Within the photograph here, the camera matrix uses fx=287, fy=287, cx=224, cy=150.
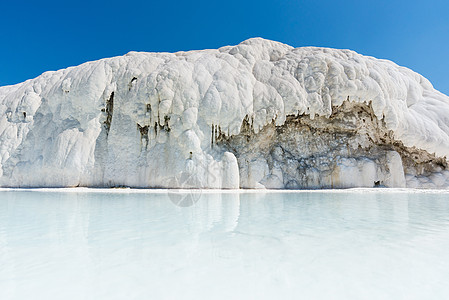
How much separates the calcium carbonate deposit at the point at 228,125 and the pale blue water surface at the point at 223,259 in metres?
8.88

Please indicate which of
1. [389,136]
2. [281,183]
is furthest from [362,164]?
[281,183]

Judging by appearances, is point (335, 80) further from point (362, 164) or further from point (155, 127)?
point (155, 127)

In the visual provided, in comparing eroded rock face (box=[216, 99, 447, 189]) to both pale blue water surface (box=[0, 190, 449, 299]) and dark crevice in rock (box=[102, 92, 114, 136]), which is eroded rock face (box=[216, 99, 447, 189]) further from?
pale blue water surface (box=[0, 190, 449, 299])

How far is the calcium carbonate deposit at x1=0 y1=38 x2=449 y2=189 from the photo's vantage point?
13750 millimetres

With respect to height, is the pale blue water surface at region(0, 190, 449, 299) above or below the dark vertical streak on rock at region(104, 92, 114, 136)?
below

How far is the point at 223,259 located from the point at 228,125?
11.2 metres

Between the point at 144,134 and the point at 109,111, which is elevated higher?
the point at 109,111

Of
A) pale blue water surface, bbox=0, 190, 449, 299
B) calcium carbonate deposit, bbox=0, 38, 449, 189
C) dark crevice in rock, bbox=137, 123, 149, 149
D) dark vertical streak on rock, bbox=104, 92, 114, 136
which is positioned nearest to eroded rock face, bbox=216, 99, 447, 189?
calcium carbonate deposit, bbox=0, 38, 449, 189

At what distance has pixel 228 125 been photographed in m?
13.7

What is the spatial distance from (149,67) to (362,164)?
1231 cm

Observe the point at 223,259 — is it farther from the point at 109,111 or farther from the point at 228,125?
the point at 109,111

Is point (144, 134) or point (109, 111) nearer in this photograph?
point (144, 134)

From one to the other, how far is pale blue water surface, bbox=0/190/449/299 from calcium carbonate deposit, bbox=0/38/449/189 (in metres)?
8.88

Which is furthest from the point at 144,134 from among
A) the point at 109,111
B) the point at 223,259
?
the point at 223,259
